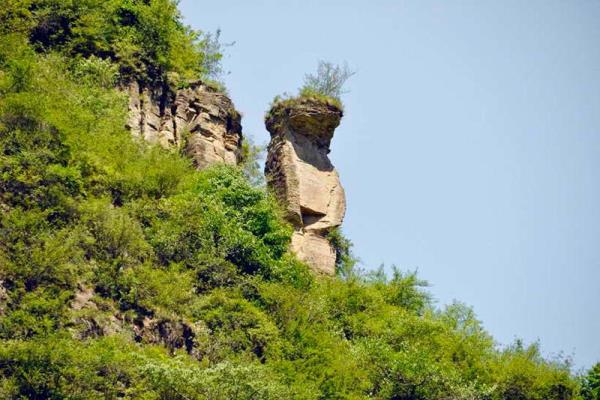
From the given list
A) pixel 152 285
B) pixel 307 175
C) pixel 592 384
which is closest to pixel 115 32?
pixel 307 175

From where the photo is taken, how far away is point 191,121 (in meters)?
41.0

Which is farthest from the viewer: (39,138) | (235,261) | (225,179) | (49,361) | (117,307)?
(225,179)

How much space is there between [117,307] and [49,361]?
4.68 m

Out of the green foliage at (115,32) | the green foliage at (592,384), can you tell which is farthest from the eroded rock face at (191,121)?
the green foliage at (592,384)

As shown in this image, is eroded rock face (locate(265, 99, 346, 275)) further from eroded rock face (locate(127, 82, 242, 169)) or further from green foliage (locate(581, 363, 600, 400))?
green foliage (locate(581, 363, 600, 400))

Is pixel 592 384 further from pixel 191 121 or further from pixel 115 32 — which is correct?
pixel 115 32

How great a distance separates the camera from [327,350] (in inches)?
1227

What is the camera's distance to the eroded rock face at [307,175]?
40.1 m

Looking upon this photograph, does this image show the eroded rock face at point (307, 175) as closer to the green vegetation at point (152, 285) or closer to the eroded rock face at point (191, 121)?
the green vegetation at point (152, 285)

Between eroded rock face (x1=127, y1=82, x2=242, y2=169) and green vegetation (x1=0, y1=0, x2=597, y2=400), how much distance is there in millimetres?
959

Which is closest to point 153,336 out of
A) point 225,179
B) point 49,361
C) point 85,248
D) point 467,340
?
point 85,248

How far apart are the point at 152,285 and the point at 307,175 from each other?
1310 cm

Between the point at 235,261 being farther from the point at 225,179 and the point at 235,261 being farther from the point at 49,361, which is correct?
the point at 49,361

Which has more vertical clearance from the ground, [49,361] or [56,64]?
[56,64]
